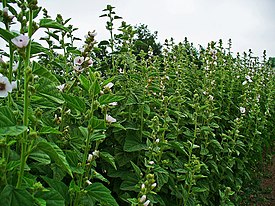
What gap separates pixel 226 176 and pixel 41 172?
2.61m

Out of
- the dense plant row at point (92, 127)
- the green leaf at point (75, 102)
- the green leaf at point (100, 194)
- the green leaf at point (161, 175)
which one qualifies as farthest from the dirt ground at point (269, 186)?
the green leaf at point (75, 102)

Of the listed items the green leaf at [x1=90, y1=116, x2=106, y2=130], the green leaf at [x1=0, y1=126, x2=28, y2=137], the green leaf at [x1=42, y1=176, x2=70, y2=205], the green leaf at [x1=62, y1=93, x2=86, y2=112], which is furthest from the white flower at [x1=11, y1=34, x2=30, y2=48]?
the green leaf at [x1=42, y1=176, x2=70, y2=205]

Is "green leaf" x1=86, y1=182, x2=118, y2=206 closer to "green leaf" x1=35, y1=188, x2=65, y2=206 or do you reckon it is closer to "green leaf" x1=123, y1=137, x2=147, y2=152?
"green leaf" x1=35, y1=188, x2=65, y2=206

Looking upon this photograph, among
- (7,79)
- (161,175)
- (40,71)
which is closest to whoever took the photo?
(7,79)

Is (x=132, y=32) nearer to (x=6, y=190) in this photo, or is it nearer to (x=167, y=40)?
(x=167, y=40)

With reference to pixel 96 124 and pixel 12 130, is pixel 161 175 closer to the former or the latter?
pixel 96 124

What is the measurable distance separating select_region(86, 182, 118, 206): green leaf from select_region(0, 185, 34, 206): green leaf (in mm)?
433

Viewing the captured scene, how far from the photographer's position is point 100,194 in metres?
1.71

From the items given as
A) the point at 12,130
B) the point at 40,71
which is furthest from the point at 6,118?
the point at 40,71

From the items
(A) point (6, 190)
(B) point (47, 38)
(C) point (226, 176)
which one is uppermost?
(B) point (47, 38)

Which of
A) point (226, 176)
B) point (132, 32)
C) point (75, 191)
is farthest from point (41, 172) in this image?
point (226, 176)

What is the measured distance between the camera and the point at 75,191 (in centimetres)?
178

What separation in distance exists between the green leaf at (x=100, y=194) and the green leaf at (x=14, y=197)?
0.43 meters

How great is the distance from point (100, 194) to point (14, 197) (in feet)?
1.61
